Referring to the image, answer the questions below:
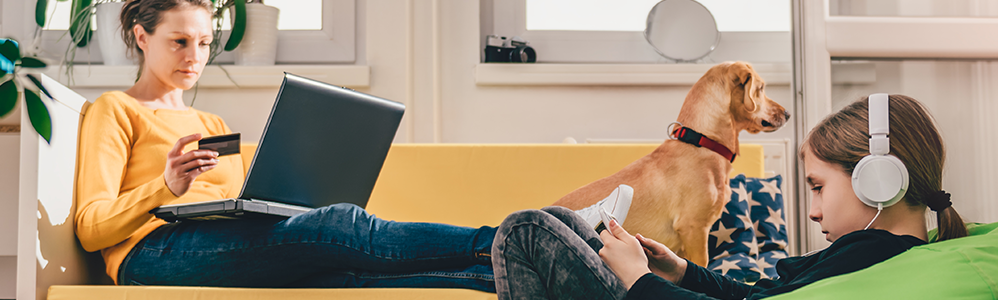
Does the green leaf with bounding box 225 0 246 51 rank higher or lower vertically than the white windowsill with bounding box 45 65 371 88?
higher

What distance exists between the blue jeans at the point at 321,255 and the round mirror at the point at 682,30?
1.06 metres

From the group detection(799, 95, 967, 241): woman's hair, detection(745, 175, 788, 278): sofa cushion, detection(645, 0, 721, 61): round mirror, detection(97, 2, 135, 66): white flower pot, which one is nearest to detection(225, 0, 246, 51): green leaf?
detection(97, 2, 135, 66): white flower pot

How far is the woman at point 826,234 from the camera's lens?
0.67 m

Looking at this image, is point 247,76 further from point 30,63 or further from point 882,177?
point 882,177

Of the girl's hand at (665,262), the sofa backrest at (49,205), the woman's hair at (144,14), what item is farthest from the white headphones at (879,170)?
the woman's hair at (144,14)

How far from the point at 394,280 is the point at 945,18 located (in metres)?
1.61

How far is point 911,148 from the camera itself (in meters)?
0.69

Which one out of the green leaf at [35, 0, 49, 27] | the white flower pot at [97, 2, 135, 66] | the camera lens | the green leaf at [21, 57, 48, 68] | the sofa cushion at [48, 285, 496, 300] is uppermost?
the green leaf at [35, 0, 49, 27]

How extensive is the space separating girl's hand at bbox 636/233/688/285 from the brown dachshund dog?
33 centimetres

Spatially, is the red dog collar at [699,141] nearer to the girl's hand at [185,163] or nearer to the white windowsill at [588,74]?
the white windowsill at [588,74]

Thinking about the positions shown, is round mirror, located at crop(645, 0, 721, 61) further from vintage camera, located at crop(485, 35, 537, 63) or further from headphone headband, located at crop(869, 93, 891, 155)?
headphone headband, located at crop(869, 93, 891, 155)

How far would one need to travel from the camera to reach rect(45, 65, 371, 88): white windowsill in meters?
1.79

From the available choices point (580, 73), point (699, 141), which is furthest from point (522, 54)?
point (699, 141)

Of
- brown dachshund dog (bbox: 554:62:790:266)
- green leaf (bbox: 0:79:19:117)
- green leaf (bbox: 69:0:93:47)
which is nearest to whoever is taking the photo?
green leaf (bbox: 0:79:19:117)
